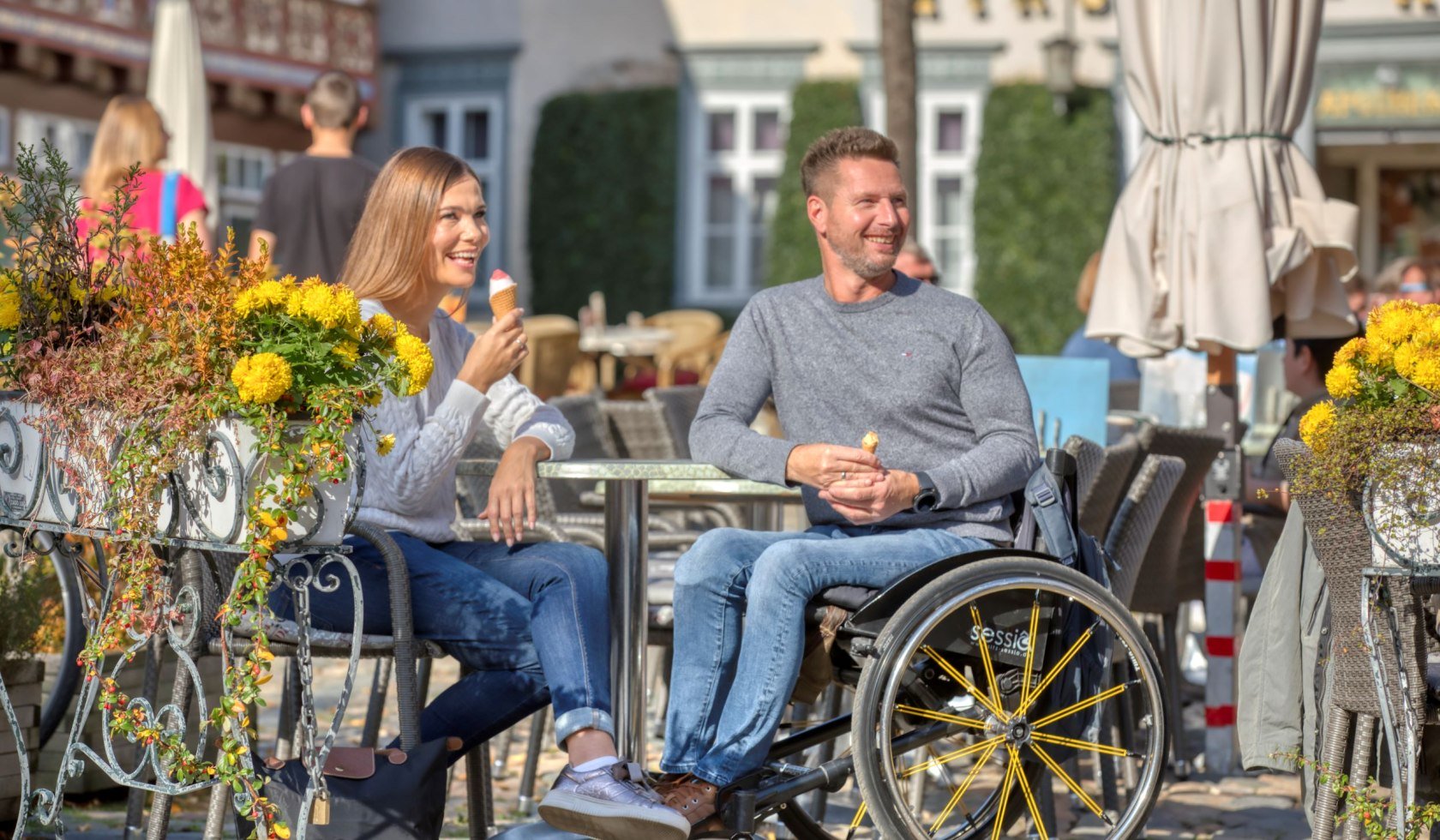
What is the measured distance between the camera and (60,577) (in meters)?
4.39

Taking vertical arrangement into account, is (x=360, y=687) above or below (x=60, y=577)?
below

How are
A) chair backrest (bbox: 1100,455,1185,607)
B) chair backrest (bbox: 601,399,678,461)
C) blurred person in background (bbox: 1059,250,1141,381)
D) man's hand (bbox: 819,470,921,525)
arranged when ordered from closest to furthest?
man's hand (bbox: 819,470,921,525), chair backrest (bbox: 1100,455,1185,607), chair backrest (bbox: 601,399,678,461), blurred person in background (bbox: 1059,250,1141,381)

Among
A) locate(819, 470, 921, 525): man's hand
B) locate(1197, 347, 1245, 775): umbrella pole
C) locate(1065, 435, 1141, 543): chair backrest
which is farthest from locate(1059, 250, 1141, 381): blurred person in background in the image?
locate(819, 470, 921, 525): man's hand

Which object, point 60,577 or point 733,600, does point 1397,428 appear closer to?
point 733,600

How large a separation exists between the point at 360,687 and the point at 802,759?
2.43 metres

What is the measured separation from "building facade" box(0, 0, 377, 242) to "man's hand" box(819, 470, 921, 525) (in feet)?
41.5

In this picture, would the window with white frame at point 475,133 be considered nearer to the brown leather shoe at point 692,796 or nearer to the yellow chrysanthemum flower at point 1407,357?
the brown leather shoe at point 692,796

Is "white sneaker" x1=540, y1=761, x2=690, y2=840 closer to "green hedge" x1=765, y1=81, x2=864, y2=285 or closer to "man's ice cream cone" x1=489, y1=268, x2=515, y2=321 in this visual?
"man's ice cream cone" x1=489, y1=268, x2=515, y2=321

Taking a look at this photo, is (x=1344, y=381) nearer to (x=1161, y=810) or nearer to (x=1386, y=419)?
(x=1386, y=419)

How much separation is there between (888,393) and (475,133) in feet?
58.6

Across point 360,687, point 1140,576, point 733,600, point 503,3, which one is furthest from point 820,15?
point 733,600

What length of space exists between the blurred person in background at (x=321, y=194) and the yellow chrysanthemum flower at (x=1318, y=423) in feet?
12.1

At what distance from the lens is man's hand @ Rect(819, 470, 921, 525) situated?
3576mm

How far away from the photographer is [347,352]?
3047 millimetres
